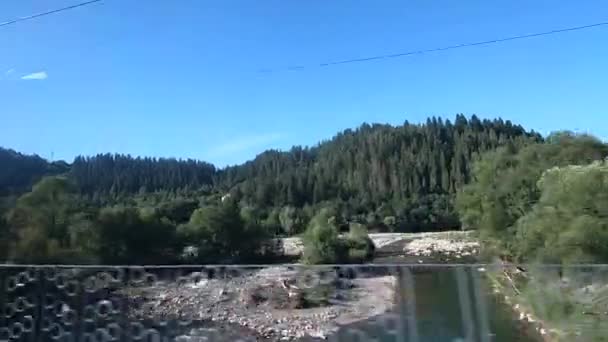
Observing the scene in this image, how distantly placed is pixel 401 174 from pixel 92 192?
161 feet

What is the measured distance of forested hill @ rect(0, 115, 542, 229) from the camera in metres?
71.2

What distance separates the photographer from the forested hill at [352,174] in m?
71.2

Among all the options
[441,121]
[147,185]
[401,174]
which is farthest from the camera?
[441,121]

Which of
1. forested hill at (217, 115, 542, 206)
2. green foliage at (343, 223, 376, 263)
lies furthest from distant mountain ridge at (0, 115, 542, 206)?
green foliage at (343, 223, 376, 263)

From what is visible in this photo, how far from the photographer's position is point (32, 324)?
3.85 m

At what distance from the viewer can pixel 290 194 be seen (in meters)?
81.6

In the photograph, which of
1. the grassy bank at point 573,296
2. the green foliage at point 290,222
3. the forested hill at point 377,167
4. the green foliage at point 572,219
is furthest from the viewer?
the forested hill at point 377,167

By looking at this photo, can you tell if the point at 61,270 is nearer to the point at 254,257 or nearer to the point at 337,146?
the point at 254,257

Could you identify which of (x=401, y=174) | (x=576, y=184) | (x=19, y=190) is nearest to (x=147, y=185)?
(x=401, y=174)

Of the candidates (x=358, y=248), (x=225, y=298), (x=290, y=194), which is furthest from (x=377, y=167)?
(x=225, y=298)

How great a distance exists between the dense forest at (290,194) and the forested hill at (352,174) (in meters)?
0.27

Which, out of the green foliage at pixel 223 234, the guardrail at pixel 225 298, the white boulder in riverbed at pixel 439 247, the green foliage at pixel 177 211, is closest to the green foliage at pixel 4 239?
the guardrail at pixel 225 298

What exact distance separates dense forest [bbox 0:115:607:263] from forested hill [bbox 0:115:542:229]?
0.27 meters

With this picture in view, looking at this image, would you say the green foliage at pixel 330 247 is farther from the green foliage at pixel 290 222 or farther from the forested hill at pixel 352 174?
the forested hill at pixel 352 174
